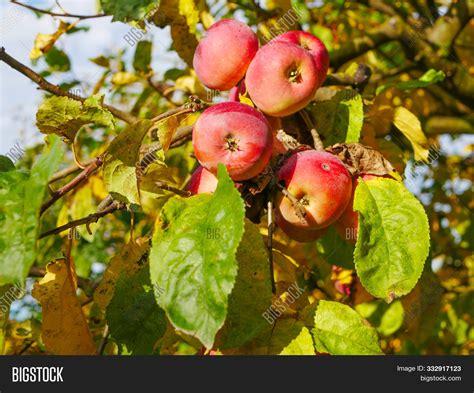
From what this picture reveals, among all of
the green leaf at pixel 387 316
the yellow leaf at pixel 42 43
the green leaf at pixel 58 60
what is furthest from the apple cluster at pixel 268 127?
the green leaf at pixel 58 60

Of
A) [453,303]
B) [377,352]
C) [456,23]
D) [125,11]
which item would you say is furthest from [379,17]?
[377,352]

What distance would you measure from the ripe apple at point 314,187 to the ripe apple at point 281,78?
0.34ft

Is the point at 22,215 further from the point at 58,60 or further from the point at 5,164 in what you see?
the point at 58,60

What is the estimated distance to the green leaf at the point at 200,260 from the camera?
0.72 m

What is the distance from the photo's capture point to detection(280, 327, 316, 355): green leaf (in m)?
0.85

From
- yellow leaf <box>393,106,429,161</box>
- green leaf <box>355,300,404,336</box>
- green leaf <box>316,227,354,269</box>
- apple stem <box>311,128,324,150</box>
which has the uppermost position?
apple stem <box>311,128,324,150</box>

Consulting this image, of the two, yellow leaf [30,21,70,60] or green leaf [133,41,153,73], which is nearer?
yellow leaf [30,21,70,60]

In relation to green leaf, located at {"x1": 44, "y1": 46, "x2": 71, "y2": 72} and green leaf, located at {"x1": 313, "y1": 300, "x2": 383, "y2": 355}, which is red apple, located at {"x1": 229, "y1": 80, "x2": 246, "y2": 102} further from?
green leaf, located at {"x1": 44, "y1": 46, "x2": 71, "y2": 72}

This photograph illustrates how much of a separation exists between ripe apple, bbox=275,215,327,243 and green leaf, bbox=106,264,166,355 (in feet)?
0.85

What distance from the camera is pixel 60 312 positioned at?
1.03m

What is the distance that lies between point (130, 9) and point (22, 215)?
28.7 inches

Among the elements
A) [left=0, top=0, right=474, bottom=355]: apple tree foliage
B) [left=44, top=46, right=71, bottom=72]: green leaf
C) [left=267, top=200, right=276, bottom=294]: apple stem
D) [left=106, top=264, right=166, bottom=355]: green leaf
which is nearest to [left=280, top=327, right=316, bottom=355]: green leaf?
[left=0, top=0, right=474, bottom=355]: apple tree foliage

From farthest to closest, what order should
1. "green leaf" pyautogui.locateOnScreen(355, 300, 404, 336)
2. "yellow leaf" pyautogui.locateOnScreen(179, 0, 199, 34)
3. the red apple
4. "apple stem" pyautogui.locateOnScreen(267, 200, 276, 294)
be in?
1. "green leaf" pyautogui.locateOnScreen(355, 300, 404, 336)
2. "yellow leaf" pyautogui.locateOnScreen(179, 0, 199, 34)
3. the red apple
4. "apple stem" pyautogui.locateOnScreen(267, 200, 276, 294)

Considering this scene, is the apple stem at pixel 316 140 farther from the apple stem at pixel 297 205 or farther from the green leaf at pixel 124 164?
the green leaf at pixel 124 164
